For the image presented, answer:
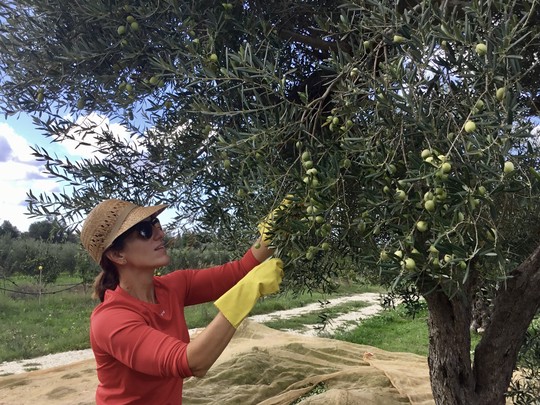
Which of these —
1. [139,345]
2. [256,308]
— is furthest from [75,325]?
[139,345]

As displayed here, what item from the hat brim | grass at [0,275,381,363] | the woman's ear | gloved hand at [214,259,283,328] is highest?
the hat brim

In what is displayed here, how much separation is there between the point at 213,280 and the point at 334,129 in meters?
1.58

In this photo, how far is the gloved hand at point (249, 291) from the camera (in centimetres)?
249

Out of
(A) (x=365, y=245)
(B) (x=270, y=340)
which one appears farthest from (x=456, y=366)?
(B) (x=270, y=340)

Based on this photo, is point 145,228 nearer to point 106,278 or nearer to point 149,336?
point 106,278

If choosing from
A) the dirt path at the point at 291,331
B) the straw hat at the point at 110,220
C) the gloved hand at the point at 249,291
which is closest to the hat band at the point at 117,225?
the straw hat at the point at 110,220

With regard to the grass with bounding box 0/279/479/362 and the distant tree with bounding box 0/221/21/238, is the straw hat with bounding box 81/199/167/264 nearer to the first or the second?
the grass with bounding box 0/279/479/362

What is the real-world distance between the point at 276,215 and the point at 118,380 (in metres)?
1.37

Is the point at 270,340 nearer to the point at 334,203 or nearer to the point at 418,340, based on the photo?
the point at 418,340

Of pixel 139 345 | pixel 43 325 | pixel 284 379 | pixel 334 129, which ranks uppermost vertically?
pixel 334 129

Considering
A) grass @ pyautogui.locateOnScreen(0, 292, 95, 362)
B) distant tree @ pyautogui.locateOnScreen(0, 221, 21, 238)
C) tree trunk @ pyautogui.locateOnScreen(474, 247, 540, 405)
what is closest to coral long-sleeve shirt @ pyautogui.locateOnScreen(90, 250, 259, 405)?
tree trunk @ pyautogui.locateOnScreen(474, 247, 540, 405)

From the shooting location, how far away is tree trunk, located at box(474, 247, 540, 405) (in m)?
3.38

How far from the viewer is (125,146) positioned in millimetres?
3459

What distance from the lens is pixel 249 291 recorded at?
264cm
